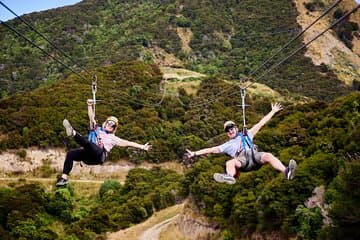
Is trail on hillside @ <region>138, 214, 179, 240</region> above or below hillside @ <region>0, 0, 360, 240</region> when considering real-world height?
below

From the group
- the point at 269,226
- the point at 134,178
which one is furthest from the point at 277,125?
the point at 134,178

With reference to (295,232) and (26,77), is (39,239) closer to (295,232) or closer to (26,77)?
(295,232)

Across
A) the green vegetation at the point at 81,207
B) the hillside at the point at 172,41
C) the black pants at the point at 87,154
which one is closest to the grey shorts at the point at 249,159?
the black pants at the point at 87,154

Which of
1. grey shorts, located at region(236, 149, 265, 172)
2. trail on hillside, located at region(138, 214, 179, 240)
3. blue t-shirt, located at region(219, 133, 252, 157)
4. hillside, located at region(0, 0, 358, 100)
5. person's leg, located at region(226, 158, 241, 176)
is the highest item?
hillside, located at region(0, 0, 358, 100)

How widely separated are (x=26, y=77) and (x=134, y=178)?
233 ft

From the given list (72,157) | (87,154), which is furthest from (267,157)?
(72,157)

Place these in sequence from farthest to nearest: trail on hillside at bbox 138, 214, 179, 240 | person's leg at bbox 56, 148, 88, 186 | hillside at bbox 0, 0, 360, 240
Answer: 1. trail on hillside at bbox 138, 214, 179, 240
2. hillside at bbox 0, 0, 360, 240
3. person's leg at bbox 56, 148, 88, 186

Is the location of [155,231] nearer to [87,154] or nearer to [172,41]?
[87,154]

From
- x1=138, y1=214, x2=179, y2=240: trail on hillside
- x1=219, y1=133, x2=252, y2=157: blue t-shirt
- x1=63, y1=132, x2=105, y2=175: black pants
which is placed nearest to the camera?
x1=63, y1=132, x2=105, y2=175: black pants

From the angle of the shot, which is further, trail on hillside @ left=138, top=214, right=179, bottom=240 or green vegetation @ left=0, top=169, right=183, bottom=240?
trail on hillside @ left=138, top=214, right=179, bottom=240

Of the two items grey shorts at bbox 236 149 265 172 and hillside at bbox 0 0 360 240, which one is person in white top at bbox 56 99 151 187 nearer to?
grey shorts at bbox 236 149 265 172

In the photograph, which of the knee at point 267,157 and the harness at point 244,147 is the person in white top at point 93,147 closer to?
the harness at point 244,147

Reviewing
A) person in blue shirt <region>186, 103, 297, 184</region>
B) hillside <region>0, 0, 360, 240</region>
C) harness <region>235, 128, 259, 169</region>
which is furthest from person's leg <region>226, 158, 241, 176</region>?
hillside <region>0, 0, 360, 240</region>

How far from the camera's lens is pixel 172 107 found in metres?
85.7
